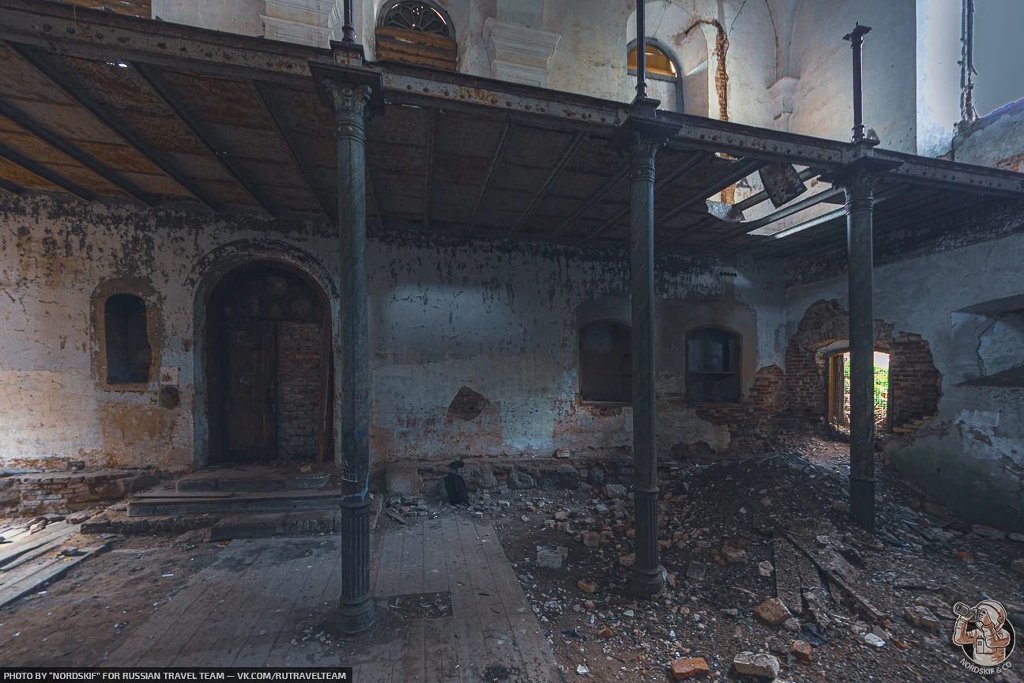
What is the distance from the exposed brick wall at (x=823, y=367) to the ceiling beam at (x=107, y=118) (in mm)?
9980

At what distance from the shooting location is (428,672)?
9.12 ft

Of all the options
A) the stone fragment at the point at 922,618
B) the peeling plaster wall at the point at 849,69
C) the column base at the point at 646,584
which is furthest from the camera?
the peeling plaster wall at the point at 849,69

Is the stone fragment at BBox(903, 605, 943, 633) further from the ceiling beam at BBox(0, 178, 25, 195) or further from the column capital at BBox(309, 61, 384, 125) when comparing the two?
the ceiling beam at BBox(0, 178, 25, 195)

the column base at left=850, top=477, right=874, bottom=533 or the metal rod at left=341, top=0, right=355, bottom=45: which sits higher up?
the metal rod at left=341, top=0, right=355, bottom=45

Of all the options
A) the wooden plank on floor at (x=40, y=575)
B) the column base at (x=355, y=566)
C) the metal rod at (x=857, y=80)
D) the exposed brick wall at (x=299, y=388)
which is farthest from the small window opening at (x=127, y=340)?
the metal rod at (x=857, y=80)

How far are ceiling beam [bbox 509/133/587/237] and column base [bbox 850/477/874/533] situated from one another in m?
4.86

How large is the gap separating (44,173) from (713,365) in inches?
410

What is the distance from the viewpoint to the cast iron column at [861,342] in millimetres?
4723

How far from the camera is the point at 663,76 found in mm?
7922

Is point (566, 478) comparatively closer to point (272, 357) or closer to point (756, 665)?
point (756, 665)

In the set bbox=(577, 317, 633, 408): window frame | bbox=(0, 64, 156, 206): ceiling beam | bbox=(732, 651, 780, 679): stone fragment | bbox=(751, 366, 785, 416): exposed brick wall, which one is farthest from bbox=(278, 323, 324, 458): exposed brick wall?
bbox=(751, 366, 785, 416): exposed brick wall

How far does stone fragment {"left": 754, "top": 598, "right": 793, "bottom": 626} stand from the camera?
338 cm

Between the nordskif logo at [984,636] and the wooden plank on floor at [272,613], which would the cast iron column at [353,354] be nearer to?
the wooden plank on floor at [272,613]

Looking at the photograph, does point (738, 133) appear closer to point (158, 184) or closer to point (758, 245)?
point (758, 245)
